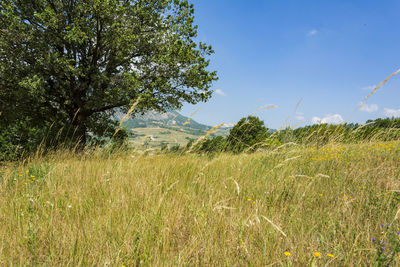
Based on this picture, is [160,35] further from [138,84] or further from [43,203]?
[43,203]

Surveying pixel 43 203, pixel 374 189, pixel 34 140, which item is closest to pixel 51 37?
pixel 34 140

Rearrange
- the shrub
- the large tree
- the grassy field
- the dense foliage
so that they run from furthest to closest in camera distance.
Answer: the large tree, the dense foliage, the shrub, the grassy field

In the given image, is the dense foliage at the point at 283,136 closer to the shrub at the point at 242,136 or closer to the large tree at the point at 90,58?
the shrub at the point at 242,136

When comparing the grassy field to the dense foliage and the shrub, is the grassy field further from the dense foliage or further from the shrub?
the dense foliage

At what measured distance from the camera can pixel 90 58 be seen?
1194 centimetres

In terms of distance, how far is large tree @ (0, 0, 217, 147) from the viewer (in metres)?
10.1

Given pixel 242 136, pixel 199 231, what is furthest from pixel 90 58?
pixel 199 231

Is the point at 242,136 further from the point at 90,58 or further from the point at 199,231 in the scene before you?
the point at 90,58

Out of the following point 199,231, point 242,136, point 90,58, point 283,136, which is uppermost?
point 90,58

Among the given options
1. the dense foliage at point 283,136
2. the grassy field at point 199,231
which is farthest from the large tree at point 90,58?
the grassy field at point 199,231

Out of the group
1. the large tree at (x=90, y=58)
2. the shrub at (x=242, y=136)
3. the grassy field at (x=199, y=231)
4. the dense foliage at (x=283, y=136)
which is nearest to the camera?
the grassy field at (x=199, y=231)

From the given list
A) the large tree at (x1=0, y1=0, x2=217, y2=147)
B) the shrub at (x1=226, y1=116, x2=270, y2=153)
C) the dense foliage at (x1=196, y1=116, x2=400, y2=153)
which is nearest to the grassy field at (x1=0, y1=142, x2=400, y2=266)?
the shrub at (x1=226, y1=116, x2=270, y2=153)

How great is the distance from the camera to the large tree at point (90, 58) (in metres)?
10.1

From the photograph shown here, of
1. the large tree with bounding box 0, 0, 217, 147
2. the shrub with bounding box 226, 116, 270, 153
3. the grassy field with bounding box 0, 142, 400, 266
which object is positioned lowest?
the grassy field with bounding box 0, 142, 400, 266
